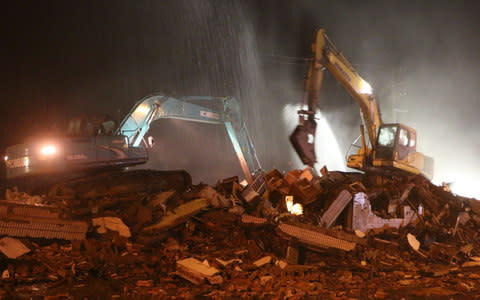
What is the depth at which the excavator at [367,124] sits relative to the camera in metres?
10.8

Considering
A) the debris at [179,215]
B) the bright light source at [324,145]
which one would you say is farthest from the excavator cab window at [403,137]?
the bright light source at [324,145]

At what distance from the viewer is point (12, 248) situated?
16.7 ft

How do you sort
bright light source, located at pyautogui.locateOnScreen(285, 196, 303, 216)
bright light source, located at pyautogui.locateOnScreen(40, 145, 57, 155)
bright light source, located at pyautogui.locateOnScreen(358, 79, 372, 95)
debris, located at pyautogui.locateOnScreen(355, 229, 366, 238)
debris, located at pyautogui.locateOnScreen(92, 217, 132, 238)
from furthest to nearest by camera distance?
1. bright light source, located at pyautogui.locateOnScreen(358, 79, 372, 95)
2. bright light source, located at pyautogui.locateOnScreen(40, 145, 57, 155)
3. bright light source, located at pyautogui.locateOnScreen(285, 196, 303, 216)
4. debris, located at pyautogui.locateOnScreen(355, 229, 366, 238)
5. debris, located at pyautogui.locateOnScreen(92, 217, 132, 238)

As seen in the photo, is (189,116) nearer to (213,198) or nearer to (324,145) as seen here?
(213,198)

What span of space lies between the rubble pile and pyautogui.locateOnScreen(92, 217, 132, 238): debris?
0.02 meters

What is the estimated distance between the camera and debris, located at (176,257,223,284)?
4793 mm

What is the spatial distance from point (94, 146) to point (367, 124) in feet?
29.9

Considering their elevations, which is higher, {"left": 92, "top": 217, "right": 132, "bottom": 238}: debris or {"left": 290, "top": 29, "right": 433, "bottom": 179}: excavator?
{"left": 290, "top": 29, "right": 433, "bottom": 179}: excavator

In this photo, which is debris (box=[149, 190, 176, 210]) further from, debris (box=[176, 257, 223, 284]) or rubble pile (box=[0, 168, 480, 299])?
debris (box=[176, 257, 223, 284])

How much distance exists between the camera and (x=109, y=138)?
9273 millimetres

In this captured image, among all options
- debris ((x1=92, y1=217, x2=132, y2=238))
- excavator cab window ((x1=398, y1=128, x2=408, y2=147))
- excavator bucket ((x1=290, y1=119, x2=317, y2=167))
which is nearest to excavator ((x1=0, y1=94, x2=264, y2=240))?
debris ((x1=92, y1=217, x2=132, y2=238))

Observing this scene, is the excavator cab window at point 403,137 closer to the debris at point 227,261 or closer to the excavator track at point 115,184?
the excavator track at point 115,184

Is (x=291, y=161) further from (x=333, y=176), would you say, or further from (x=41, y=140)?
(x=41, y=140)

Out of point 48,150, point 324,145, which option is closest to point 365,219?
point 48,150
